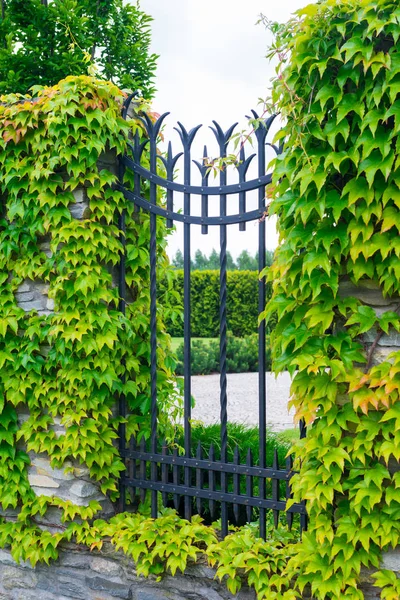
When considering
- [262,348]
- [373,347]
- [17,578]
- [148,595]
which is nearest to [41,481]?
[17,578]

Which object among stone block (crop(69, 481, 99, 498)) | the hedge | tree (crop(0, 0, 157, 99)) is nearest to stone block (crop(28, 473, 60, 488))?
stone block (crop(69, 481, 99, 498))

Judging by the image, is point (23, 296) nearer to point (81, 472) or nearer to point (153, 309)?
point (153, 309)

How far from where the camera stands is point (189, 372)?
3.08 metres

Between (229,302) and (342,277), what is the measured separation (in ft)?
38.7

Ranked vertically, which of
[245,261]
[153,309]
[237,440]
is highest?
[245,261]

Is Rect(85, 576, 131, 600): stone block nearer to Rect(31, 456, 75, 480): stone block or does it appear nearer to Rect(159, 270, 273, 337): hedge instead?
Rect(31, 456, 75, 480): stone block

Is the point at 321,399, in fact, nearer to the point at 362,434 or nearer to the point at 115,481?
the point at 362,434

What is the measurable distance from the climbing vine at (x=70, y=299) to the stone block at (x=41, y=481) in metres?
0.05

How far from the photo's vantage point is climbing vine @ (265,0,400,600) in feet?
7.36

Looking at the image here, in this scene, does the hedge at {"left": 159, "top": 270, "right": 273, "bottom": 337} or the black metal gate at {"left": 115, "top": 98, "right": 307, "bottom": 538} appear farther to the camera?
the hedge at {"left": 159, "top": 270, "right": 273, "bottom": 337}

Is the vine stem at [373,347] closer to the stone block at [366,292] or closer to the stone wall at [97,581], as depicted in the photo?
the stone block at [366,292]

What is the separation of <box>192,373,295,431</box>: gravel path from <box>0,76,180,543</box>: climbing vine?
3395 millimetres

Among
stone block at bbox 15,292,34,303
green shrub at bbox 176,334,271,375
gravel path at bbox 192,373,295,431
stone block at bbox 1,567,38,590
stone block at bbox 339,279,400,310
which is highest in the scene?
stone block at bbox 15,292,34,303

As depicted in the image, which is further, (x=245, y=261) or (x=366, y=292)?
(x=245, y=261)
